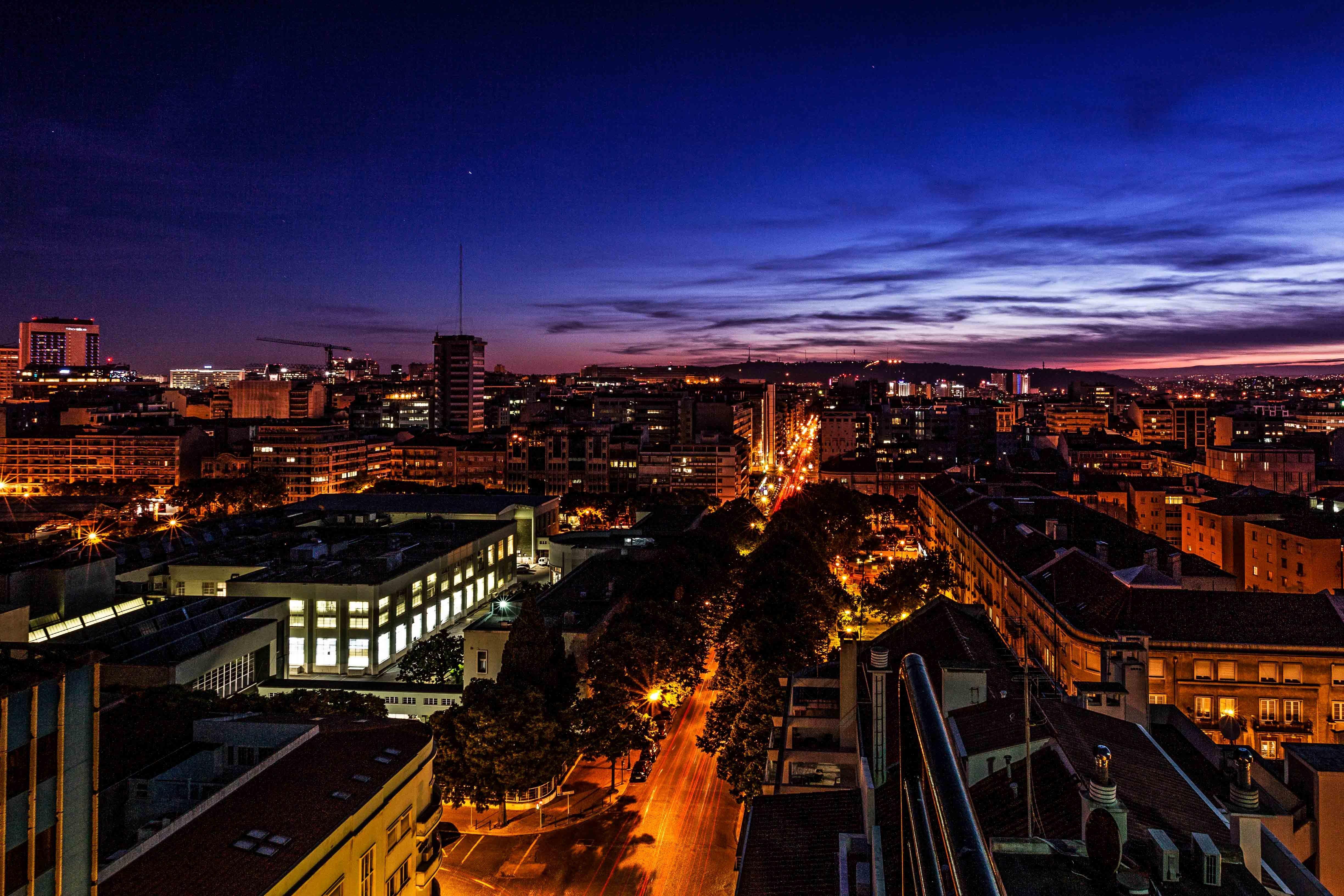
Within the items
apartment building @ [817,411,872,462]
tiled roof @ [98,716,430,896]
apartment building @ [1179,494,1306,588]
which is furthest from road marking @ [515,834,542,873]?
apartment building @ [817,411,872,462]

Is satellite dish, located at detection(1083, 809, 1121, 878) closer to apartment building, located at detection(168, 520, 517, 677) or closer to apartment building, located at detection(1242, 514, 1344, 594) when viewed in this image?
apartment building, located at detection(168, 520, 517, 677)

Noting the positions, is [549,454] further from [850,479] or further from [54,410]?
[54,410]

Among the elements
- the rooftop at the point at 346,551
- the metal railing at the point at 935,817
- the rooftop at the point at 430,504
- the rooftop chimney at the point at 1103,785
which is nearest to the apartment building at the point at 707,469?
the rooftop at the point at 430,504

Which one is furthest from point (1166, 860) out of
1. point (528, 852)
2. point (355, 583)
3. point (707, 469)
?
point (707, 469)

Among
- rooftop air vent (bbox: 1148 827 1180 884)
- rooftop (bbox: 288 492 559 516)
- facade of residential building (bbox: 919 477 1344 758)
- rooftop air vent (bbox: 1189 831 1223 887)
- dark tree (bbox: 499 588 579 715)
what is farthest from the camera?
rooftop (bbox: 288 492 559 516)

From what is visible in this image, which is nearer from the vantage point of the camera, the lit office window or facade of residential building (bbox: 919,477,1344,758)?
facade of residential building (bbox: 919,477,1344,758)

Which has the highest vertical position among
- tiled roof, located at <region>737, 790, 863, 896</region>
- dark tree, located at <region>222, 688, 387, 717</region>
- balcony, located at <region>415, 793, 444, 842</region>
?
tiled roof, located at <region>737, 790, 863, 896</region>
